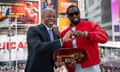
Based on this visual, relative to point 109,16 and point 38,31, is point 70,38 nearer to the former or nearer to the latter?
point 38,31

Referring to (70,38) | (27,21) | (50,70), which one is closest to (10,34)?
(27,21)

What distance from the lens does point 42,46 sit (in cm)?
170

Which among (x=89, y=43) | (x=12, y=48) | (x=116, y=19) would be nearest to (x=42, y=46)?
(x=89, y=43)

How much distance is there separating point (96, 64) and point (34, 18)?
1.61 metres

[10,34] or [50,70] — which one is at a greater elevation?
[10,34]

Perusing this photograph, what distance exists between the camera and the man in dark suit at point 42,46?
1715 millimetres

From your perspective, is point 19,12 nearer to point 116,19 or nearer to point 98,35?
point 116,19

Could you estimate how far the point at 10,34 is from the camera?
314 centimetres

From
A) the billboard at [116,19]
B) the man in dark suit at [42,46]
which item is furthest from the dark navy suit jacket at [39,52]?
the billboard at [116,19]

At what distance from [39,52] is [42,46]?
7 cm

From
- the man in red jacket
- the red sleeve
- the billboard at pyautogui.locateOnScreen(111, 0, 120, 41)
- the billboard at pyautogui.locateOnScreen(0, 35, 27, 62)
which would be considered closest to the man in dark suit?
the man in red jacket

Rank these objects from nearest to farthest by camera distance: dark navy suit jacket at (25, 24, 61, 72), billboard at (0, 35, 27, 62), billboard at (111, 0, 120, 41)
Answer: dark navy suit jacket at (25, 24, 61, 72) → billboard at (111, 0, 120, 41) → billboard at (0, 35, 27, 62)

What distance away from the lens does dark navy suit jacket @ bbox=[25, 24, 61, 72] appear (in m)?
1.73

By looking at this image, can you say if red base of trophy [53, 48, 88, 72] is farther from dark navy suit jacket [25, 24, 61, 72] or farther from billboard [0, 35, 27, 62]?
billboard [0, 35, 27, 62]
